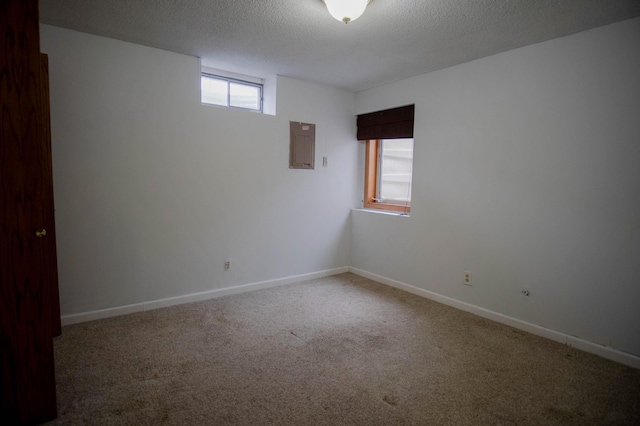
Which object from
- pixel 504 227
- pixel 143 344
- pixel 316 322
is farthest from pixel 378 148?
pixel 143 344

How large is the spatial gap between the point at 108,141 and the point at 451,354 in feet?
10.4

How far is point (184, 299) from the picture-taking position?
3375 millimetres

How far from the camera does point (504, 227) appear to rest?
3.02 metres

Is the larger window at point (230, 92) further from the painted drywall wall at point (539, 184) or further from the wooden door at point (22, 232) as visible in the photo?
the wooden door at point (22, 232)

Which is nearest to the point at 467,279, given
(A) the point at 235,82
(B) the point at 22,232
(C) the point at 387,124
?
(C) the point at 387,124

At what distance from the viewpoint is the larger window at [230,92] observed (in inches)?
142

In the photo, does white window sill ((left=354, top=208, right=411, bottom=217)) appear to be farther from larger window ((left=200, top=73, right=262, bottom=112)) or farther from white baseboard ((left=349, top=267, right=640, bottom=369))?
larger window ((left=200, top=73, right=262, bottom=112))

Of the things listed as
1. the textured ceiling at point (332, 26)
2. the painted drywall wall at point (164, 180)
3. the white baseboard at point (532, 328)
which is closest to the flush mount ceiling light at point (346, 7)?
the textured ceiling at point (332, 26)

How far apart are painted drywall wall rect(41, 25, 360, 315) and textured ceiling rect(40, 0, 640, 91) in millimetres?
Result: 372

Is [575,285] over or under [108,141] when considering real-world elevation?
under

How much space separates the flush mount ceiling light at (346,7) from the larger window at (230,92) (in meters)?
1.84

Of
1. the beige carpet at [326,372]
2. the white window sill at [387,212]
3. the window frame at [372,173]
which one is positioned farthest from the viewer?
the window frame at [372,173]

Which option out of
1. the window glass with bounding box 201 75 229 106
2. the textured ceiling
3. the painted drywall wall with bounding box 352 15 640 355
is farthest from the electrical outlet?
the window glass with bounding box 201 75 229 106

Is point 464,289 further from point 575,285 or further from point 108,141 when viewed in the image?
point 108,141
